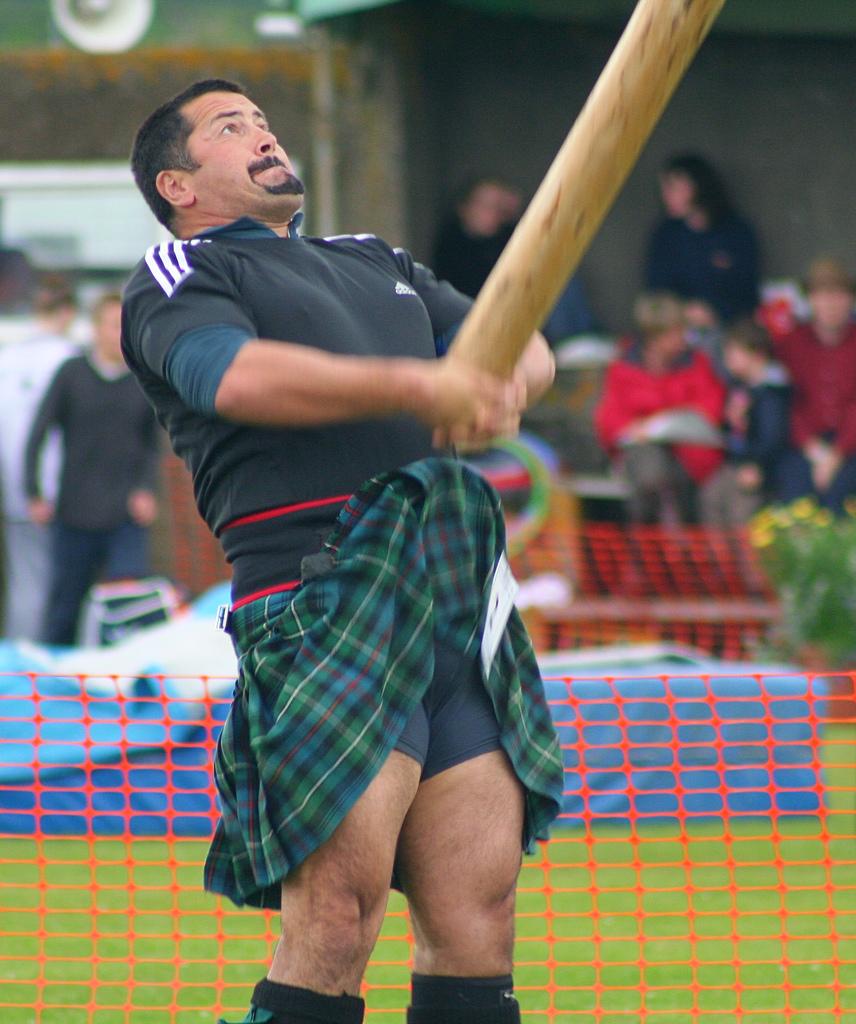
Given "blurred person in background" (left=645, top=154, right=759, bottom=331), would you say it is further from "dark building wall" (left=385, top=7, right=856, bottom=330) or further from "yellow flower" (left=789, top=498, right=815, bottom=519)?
"yellow flower" (left=789, top=498, right=815, bottom=519)

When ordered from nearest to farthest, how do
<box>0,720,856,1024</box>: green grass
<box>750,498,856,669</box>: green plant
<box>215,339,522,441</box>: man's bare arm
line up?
<box>215,339,522,441</box>: man's bare arm → <box>0,720,856,1024</box>: green grass → <box>750,498,856,669</box>: green plant

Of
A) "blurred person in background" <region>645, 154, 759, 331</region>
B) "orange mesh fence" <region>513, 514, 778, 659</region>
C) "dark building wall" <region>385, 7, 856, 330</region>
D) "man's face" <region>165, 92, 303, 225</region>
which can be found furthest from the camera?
"dark building wall" <region>385, 7, 856, 330</region>

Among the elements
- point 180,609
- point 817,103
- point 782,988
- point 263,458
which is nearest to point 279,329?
point 263,458

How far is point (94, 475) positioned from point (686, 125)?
14.0 ft

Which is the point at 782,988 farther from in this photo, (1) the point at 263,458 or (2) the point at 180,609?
(2) the point at 180,609

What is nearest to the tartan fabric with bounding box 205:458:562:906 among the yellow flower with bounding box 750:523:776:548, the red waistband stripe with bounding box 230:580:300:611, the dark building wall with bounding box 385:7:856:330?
the red waistband stripe with bounding box 230:580:300:611

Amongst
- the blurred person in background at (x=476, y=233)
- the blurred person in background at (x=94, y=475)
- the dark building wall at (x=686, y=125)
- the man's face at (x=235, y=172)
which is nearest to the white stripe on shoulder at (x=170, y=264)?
the man's face at (x=235, y=172)

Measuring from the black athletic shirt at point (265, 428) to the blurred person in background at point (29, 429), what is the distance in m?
6.05

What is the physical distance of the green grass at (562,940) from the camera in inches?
184

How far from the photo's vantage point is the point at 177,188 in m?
3.27

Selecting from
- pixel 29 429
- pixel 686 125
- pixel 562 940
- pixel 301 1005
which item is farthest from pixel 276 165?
A: pixel 686 125

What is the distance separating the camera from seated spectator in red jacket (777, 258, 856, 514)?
9.58 metres

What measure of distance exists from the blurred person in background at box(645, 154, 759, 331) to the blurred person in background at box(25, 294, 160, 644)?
2.94 meters

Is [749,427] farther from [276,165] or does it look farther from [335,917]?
[335,917]
